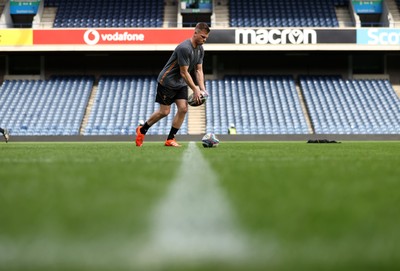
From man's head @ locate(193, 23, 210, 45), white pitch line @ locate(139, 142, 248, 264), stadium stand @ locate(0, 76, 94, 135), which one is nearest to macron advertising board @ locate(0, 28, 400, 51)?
stadium stand @ locate(0, 76, 94, 135)

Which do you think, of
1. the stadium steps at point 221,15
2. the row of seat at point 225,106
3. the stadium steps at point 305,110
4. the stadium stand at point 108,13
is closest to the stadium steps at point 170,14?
the stadium stand at point 108,13

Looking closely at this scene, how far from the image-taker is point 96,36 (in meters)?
21.1

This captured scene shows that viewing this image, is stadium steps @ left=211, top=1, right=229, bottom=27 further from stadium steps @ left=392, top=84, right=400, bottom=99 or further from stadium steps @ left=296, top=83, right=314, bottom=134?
stadium steps @ left=392, top=84, right=400, bottom=99

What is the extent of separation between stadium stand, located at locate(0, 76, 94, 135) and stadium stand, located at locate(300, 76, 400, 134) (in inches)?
404

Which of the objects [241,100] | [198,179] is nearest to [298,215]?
[198,179]

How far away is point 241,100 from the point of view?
831 inches

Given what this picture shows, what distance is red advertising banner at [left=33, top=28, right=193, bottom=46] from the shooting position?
827 inches

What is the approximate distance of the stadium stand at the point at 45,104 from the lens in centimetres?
1899

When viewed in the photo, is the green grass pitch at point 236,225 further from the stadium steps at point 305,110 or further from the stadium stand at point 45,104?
the stadium steps at point 305,110

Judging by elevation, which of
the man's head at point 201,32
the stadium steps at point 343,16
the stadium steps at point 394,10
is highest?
the man's head at point 201,32

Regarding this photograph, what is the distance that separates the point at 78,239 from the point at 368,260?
1.98 feet

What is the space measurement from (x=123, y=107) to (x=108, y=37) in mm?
3311

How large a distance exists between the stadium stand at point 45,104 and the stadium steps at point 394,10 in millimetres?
15479

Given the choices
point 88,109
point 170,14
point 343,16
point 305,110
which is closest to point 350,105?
point 305,110
